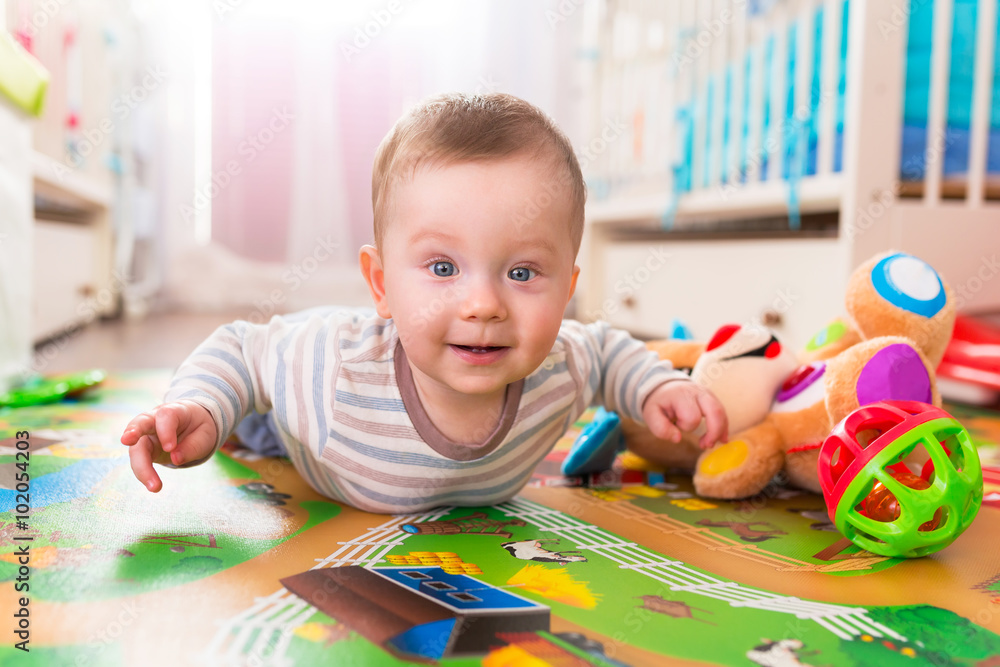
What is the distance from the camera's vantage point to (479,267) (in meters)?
0.65

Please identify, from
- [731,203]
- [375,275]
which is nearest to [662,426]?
[375,275]

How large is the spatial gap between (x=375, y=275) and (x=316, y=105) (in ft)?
9.31

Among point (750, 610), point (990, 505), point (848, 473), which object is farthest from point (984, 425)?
point (750, 610)

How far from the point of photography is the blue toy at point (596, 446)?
96 centimetres

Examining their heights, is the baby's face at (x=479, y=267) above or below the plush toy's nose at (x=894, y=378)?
above

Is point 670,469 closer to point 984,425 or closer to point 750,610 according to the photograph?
point 750,610

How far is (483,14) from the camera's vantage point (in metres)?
3.42

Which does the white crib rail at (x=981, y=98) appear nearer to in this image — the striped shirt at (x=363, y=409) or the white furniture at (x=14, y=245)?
the striped shirt at (x=363, y=409)

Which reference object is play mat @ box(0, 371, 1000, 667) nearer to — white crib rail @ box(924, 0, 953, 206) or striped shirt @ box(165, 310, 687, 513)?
striped shirt @ box(165, 310, 687, 513)

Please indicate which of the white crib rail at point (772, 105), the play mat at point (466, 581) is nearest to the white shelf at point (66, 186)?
the play mat at point (466, 581)

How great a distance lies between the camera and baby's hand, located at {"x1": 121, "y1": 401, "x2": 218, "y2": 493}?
625 mm

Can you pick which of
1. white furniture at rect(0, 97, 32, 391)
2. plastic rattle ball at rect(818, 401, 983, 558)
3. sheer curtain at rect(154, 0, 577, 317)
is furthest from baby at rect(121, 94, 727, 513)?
sheer curtain at rect(154, 0, 577, 317)

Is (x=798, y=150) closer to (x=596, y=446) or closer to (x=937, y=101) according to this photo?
(x=937, y=101)

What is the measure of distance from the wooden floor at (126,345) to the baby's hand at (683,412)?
1351 millimetres
